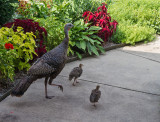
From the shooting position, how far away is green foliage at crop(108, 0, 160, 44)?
32.9 feet

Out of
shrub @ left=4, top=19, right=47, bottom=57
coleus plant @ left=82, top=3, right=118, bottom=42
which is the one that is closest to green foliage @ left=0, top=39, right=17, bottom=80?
shrub @ left=4, top=19, right=47, bottom=57

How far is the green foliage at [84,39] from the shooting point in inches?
327

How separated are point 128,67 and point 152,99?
2192 millimetres

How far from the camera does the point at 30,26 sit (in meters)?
6.63

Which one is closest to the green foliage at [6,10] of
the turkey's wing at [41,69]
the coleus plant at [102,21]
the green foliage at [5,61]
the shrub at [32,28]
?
the shrub at [32,28]

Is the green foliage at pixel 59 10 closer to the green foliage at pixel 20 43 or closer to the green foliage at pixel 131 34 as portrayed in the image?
the green foliage at pixel 131 34

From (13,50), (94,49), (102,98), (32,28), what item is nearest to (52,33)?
(32,28)

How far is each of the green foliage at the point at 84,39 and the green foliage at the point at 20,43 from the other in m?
2.17

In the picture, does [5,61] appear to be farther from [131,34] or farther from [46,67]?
[131,34]

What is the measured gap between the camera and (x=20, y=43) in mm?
5875

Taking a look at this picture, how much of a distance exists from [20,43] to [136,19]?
7.30 m

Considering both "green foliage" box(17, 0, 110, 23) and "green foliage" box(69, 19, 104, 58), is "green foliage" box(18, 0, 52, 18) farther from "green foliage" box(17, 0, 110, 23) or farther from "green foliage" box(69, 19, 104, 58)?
"green foliage" box(69, 19, 104, 58)

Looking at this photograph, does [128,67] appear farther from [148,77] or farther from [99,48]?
[99,48]

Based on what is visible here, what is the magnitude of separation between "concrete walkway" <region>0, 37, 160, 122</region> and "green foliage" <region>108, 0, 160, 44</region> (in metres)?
1.93
